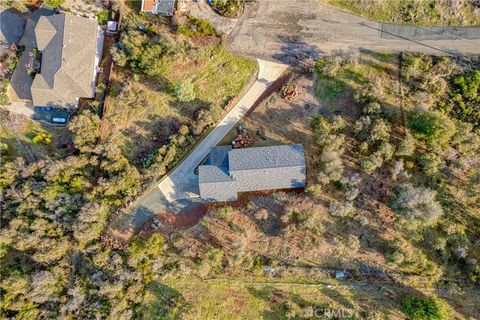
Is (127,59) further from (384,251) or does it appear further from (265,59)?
(384,251)

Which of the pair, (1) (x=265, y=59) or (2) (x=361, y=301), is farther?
(1) (x=265, y=59)

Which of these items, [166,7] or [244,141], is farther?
[166,7]

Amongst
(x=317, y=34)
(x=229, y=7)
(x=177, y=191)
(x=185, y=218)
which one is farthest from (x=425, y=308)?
(x=229, y=7)

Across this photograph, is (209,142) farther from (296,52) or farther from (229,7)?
(229,7)

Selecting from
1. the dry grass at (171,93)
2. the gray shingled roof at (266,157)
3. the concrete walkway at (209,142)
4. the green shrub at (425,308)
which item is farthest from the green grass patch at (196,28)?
the green shrub at (425,308)

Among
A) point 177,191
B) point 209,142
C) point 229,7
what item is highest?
point 229,7

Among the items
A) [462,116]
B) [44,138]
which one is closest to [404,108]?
[462,116]

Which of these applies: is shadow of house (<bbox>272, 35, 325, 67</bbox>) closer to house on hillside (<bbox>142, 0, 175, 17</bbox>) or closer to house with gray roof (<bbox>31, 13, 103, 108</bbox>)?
house on hillside (<bbox>142, 0, 175, 17</bbox>)
